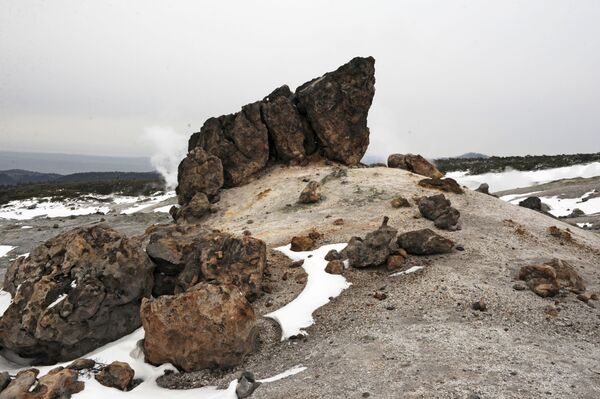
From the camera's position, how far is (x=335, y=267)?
17.8 metres

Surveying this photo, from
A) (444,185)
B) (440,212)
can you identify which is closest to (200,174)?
(444,185)

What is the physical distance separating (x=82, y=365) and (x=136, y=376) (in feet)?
5.46

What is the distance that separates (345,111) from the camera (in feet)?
122

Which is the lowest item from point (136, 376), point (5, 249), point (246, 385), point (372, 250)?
point (5, 249)

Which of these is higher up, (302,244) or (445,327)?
(302,244)

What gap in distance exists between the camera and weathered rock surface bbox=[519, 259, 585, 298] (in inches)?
603

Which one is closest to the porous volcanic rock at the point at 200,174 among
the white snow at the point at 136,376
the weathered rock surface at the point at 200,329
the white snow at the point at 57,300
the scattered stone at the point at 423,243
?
the scattered stone at the point at 423,243

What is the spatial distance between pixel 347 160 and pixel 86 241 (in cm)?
2641

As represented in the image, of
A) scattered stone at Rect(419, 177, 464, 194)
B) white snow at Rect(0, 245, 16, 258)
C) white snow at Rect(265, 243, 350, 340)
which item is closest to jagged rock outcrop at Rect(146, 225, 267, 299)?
white snow at Rect(265, 243, 350, 340)

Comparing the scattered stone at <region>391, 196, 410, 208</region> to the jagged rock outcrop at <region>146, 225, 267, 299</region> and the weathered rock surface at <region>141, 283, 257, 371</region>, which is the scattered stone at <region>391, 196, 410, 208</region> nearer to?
the jagged rock outcrop at <region>146, 225, 267, 299</region>

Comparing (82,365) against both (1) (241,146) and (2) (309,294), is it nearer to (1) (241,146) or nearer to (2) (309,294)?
(2) (309,294)

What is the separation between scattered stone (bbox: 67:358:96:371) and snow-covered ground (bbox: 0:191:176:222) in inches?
2554

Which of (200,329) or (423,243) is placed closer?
(200,329)

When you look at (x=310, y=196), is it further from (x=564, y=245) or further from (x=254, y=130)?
(x=564, y=245)
